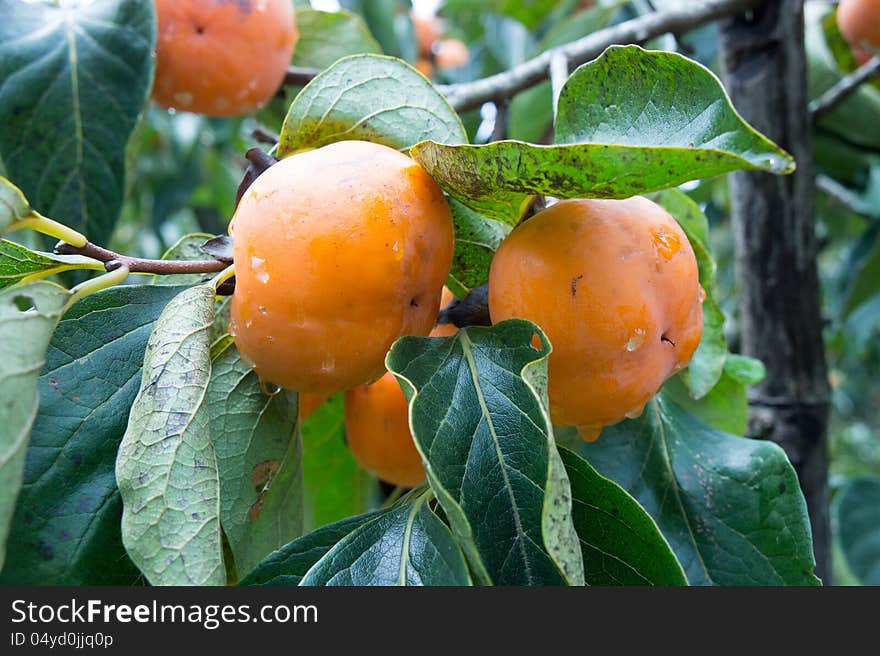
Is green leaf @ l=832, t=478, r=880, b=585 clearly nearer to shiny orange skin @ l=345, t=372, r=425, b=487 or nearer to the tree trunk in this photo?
the tree trunk

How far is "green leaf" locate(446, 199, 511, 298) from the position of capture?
0.75 meters

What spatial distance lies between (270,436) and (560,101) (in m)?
0.39

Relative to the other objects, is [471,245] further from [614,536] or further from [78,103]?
[78,103]

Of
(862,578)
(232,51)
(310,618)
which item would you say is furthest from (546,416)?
(862,578)

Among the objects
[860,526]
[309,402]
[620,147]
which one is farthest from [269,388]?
[860,526]

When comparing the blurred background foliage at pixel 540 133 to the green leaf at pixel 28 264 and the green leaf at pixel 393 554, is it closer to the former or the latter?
Answer: the green leaf at pixel 28 264

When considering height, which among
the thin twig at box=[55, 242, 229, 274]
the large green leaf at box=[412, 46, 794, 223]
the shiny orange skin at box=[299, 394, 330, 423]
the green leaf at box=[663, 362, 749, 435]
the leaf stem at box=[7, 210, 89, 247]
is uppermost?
the large green leaf at box=[412, 46, 794, 223]

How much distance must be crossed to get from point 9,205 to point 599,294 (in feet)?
1.48

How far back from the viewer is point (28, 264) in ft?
2.28

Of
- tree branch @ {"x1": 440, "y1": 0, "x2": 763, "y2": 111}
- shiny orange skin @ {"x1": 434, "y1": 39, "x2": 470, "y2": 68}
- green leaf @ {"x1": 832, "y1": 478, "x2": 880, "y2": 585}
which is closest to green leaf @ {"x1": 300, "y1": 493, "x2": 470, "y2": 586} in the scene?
tree branch @ {"x1": 440, "y1": 0, "x2": 763, "y2": 111}

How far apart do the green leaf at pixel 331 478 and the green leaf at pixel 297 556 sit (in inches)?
13.9

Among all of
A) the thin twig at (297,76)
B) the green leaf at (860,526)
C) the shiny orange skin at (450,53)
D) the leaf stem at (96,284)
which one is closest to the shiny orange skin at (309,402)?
the leaf stem at (96,284)

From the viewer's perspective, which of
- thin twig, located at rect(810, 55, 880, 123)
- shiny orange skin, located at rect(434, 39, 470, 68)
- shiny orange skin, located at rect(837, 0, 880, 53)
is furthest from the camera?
shiny orange skin, located at rect(434, 39, 470, 68)

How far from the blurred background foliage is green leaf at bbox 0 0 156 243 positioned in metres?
0.11
